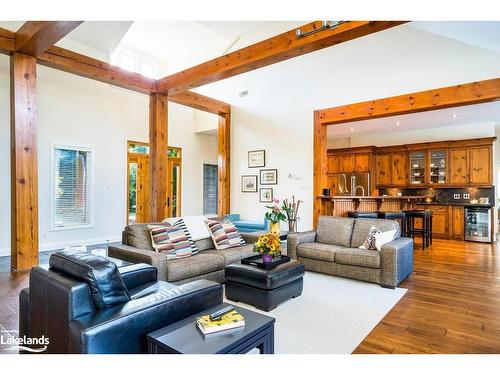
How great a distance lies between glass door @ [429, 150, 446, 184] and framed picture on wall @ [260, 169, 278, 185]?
4.57m

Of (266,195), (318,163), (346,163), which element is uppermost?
(346,163)

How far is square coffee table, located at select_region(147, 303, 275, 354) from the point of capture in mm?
1531

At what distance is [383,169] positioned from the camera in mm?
9297

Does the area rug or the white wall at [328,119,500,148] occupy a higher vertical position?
the white wall at [328,119,500,148]

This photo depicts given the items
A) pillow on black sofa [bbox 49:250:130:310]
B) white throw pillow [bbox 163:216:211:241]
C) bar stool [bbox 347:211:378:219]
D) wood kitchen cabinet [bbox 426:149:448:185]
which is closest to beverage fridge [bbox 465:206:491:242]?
wood kitchen cabinet [bbox 426:149:448:185]

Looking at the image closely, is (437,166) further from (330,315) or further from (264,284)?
(264,284)

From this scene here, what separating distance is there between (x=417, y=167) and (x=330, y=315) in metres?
7.15

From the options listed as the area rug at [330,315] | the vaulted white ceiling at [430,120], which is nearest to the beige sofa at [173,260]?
the area rug at [330,315]

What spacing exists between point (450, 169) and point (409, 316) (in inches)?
256

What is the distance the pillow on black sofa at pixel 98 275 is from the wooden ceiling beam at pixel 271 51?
3.42 m

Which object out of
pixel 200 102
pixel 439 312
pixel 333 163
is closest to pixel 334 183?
pixel 333 163

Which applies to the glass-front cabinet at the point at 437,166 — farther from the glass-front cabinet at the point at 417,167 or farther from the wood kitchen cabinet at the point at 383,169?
the wood kitchen cabinet at the point at 383,169

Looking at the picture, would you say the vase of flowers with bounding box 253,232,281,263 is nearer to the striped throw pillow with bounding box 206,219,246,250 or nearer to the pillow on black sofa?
the striped throw pillow with bounding box 206,219,246,250
